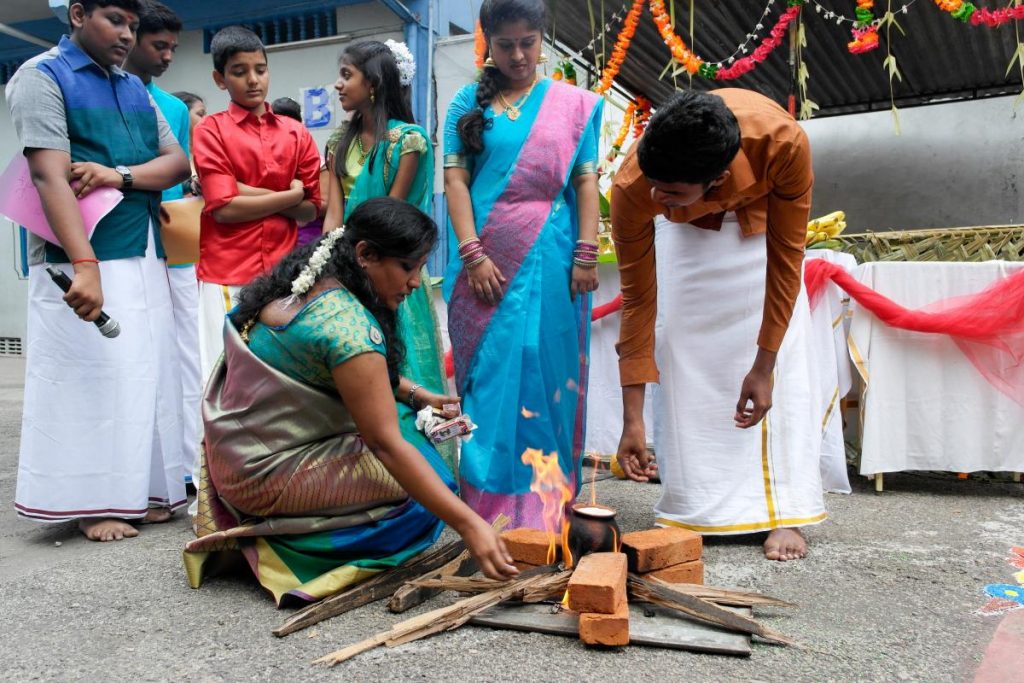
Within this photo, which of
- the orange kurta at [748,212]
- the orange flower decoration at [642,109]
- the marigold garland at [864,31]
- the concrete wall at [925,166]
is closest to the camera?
the orange kurta at [748,212]

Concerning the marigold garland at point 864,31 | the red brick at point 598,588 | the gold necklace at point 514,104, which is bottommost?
the red brick at point 598,588

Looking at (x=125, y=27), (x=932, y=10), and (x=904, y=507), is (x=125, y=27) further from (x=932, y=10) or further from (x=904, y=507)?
(x=932, y=10)

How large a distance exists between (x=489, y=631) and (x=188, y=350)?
6.66 ft

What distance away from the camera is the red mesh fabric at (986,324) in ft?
11.2

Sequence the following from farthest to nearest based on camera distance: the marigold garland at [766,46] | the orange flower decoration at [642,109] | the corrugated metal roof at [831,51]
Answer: the orange flower decoration at [642,109] < the corrugated metal roof at [831,51] < the marigold garland at [766,46]

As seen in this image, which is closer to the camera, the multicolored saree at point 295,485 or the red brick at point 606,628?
the red brick at point 606,628

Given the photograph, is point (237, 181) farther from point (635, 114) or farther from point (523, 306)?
point (635, 114)

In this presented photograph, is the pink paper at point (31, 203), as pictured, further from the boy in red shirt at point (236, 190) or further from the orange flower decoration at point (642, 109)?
the orange flower decoration at point (642, 109)

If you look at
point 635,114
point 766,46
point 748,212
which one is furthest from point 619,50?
point 748,212

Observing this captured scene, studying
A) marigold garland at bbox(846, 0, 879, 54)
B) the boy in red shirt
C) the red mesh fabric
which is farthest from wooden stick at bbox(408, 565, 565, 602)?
marigold garland at bbox(846, 0, 879, 54)

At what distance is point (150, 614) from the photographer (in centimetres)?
214

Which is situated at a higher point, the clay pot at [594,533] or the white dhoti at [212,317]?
the white dhoti at [212,317]

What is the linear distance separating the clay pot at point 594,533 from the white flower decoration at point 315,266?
92 cm

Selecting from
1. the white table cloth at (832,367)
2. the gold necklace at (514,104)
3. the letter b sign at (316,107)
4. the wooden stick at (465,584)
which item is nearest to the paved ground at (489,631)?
the wooden stick at (465,584)
